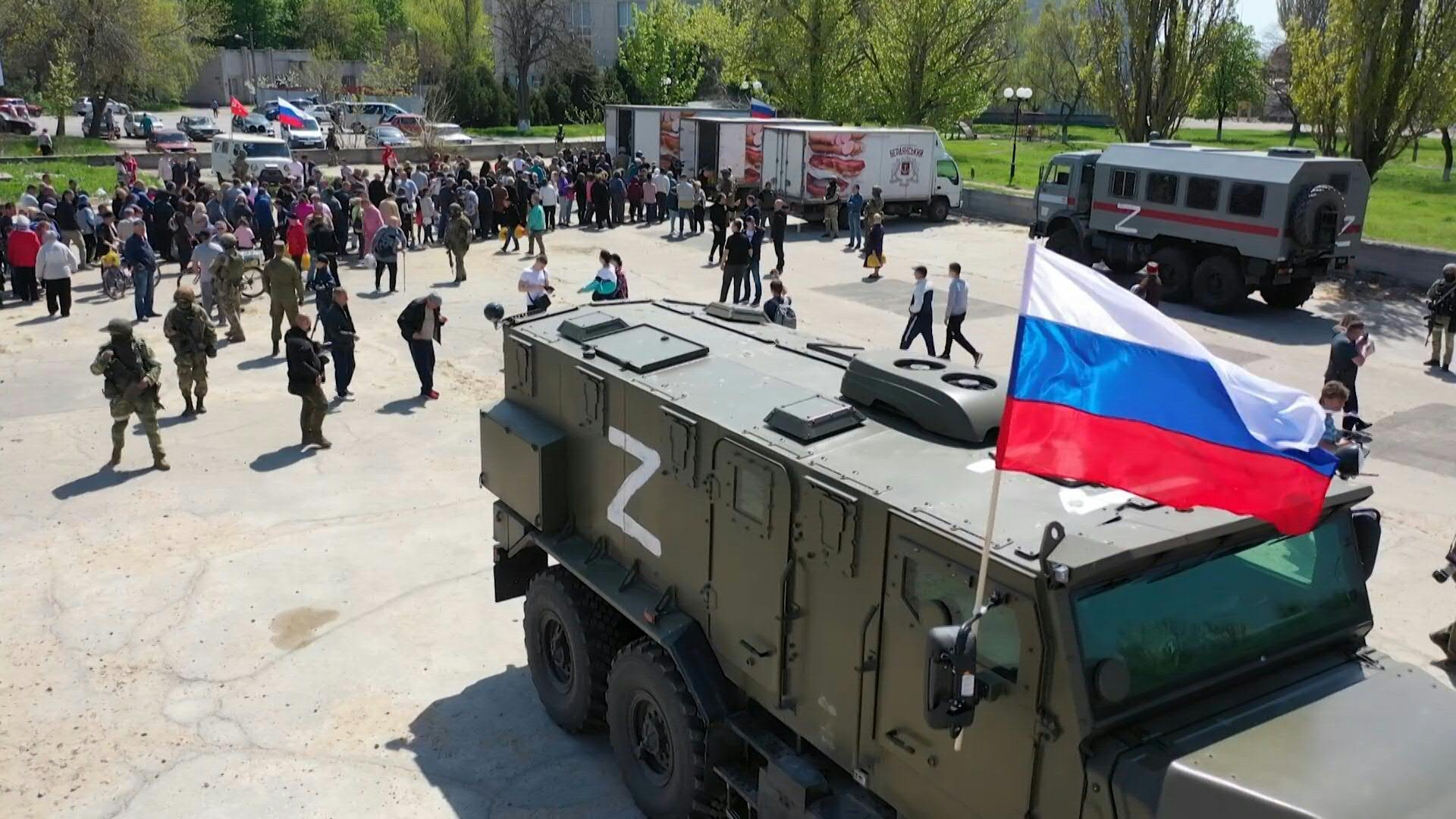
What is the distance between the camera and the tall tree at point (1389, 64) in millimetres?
22500

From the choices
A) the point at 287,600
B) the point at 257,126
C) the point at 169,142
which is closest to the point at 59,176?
the point at 169,142

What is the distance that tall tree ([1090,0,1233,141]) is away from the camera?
2838cm

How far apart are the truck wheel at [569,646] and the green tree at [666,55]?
164ft

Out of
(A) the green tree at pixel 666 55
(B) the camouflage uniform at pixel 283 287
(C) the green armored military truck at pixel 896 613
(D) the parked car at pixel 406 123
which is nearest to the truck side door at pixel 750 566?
(C) the green armored military truck at pixel 896 613

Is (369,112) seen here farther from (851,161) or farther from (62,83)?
(851,161)

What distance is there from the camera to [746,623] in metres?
6.08

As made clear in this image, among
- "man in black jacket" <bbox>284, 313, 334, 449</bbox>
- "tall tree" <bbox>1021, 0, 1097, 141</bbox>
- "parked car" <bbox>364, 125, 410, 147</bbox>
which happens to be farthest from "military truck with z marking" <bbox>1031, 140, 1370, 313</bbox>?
"tall tree" <bbox>1021, 0, 1097, 141</bbox>

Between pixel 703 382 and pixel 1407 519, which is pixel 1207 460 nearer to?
pixel 703 382

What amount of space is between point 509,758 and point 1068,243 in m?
18.5

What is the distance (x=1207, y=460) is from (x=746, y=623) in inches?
103

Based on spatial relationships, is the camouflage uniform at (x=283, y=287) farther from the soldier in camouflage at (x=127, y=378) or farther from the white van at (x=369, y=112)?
the white van at (x=369, y=112)

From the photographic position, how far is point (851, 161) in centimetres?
2870

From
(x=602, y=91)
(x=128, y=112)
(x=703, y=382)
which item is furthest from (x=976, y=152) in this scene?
(x=703, y=382)

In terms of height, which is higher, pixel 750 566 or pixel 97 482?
pixel 750 566
